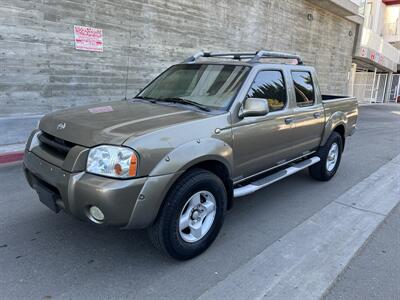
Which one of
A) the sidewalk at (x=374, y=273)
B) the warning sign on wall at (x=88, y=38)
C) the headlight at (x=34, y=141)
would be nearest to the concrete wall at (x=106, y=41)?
the warning sign on wall at (x=88, y=38)

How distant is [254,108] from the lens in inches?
137

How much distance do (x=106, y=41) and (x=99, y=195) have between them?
6987 mm

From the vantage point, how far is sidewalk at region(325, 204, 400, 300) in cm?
287

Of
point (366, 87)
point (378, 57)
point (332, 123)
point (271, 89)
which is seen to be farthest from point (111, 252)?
point (366, 87)

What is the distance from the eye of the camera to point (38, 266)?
2979 millimetres

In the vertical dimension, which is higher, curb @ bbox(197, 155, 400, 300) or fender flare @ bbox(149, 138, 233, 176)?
fender flare @ bbox(149, 138, 233, 176)

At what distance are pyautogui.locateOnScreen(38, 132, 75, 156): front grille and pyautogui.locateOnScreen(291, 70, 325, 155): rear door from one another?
286 cm

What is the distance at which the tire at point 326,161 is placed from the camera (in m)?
5.52

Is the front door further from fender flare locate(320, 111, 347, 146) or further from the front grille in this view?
the front grille

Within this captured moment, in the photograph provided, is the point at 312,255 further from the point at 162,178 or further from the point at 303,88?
the point at 303,88

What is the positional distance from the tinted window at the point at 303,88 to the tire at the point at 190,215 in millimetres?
2077

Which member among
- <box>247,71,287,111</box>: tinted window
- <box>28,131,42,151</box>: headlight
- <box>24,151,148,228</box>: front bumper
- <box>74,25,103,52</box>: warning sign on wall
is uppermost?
<box>74,25,103,52</box>: warning sign on wall

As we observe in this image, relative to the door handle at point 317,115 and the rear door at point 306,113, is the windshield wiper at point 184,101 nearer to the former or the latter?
the rear door at point 306,113

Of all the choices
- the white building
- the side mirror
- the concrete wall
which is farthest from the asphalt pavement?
the white building
